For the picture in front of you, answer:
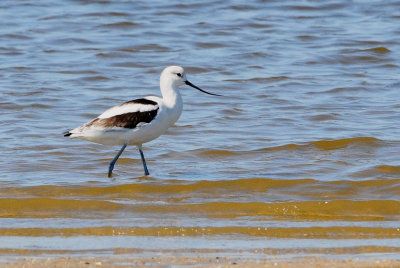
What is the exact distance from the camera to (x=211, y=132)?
478 inches

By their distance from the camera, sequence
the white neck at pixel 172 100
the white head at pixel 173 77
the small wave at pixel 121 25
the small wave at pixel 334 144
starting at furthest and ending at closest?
1. the small wave at pixel 121 25
2. the small wave at pixel 334 144
3. the white head at pixel 173 77
4. the white neck at pixel 172 100

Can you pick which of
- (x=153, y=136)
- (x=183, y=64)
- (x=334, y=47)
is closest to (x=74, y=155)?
(x=153, y=136)

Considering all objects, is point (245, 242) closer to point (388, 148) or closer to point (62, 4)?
point (388, 148)

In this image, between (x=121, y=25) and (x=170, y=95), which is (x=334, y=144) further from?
(x=121, y=25)

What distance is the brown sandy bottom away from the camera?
6246 mm

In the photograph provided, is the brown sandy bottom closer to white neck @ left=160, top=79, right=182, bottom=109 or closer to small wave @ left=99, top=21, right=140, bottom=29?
white neck @ left=160, top=79, right=182, bottom=109

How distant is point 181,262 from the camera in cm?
637

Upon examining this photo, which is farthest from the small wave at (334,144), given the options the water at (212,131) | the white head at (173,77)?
the white head at (173,77)

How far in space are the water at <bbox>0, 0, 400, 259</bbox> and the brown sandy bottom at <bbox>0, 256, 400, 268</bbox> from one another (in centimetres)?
21

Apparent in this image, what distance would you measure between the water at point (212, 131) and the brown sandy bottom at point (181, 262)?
213 millimetres

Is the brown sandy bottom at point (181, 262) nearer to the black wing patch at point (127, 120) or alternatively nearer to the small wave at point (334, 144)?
the black wing patch at point (127, 120)

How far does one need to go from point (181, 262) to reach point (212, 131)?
5918mm

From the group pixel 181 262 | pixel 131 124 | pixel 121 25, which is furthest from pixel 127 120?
pixel 121 25

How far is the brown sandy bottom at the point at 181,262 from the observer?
20.5 ft
